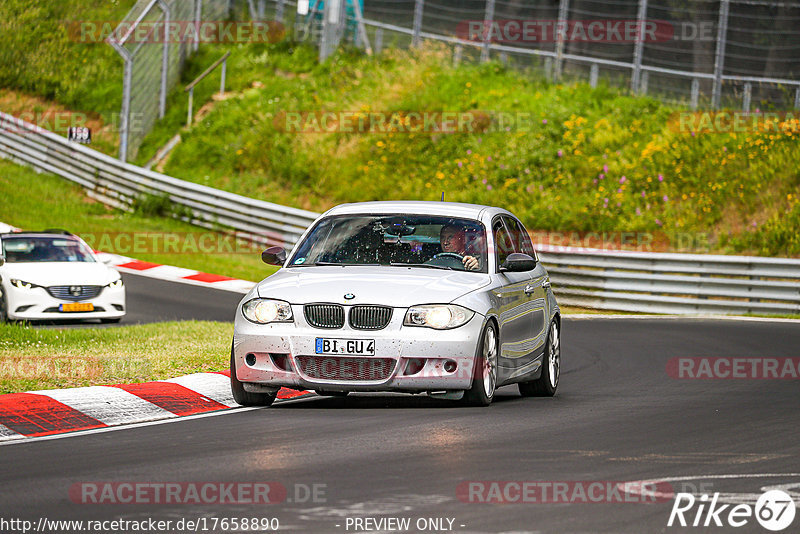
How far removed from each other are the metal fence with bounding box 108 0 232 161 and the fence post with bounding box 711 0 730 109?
14.1 m

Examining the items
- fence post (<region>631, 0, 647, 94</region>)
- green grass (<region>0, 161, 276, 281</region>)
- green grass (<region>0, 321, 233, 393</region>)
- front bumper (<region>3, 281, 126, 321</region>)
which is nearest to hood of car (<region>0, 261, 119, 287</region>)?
front bumper (<region>3, 281, 126, 321</region>)

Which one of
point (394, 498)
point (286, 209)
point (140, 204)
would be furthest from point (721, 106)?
point (394, 498)

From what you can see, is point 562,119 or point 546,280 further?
point 562,119

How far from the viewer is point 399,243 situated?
1145 cm

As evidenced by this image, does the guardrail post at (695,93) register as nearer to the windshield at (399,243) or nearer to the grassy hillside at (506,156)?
the grassy hillside at (506,156)

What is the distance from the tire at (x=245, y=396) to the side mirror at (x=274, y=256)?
110 centimetres

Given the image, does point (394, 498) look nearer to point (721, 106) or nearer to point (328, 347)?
point (328, 347)

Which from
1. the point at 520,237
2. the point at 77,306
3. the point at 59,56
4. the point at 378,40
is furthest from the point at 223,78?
the point at 520,237

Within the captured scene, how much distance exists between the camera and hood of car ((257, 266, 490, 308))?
10312 mm

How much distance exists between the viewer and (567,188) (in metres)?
32.1

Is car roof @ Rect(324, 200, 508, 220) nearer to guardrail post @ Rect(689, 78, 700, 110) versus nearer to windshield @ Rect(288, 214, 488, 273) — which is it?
windshield @ Rect(288, 214, 488, 273)

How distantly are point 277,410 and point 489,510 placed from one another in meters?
4.26

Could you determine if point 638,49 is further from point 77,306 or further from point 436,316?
point 436,316

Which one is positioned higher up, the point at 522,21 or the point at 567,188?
the point at 522,21
